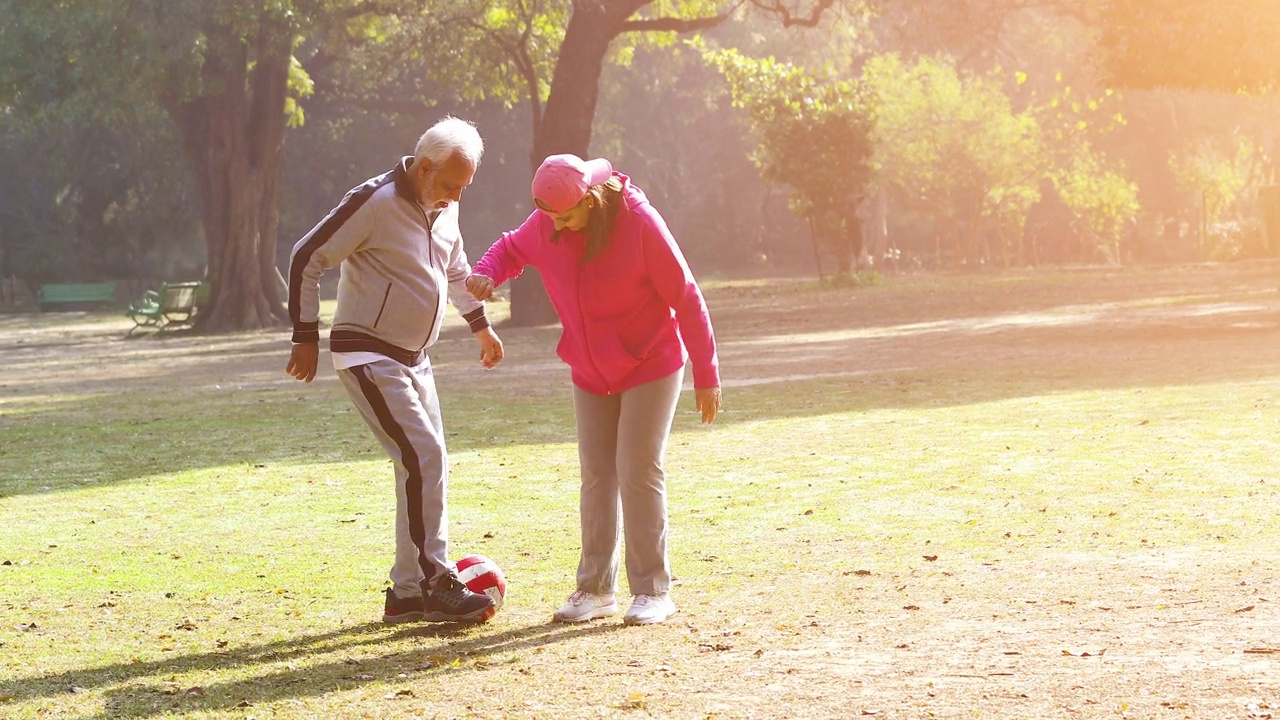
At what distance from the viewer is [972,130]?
170ft

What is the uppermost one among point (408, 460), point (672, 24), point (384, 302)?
point (672, 24)

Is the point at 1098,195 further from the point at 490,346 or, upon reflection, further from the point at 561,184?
the point at 561,184

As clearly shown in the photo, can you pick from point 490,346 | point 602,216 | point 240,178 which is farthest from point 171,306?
point 602,216

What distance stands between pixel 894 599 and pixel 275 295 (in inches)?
1201

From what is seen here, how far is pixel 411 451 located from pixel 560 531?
2.75m

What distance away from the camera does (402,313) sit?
20.9 ft

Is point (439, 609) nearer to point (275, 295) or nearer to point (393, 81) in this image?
point (275, 295)

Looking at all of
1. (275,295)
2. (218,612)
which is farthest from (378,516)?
(275,295)

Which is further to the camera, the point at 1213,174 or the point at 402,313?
the point at 1213,174

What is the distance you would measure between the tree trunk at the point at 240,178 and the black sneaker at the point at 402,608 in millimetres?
28464

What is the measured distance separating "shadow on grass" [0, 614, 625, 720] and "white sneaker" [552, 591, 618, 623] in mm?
56

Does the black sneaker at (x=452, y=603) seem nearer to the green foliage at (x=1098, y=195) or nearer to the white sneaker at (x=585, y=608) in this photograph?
the white sneaker at (x=585, y=608)

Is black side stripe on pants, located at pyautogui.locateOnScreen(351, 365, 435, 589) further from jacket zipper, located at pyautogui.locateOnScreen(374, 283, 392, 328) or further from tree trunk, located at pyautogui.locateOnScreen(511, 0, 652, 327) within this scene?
tree trunk, located at pyautogui.locateOnScreen(511, 0, 652, 327)

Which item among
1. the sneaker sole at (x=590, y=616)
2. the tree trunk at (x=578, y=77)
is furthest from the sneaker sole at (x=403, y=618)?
the tree trunk at (x=578, y=77)
